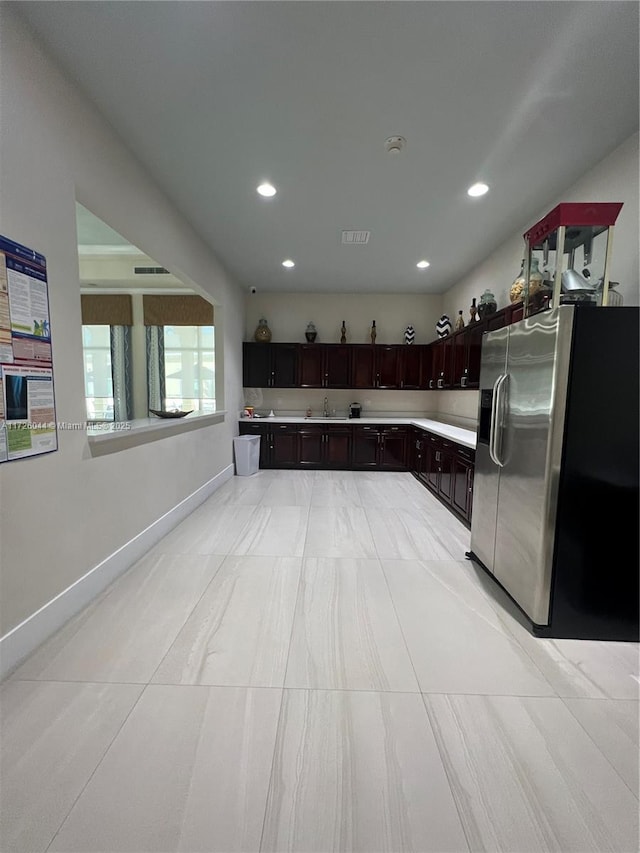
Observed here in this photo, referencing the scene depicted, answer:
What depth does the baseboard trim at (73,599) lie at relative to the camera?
1686 mm

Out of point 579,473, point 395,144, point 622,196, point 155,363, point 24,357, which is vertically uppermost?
point 395,144

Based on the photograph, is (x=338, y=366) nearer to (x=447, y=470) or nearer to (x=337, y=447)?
(x=337, y=447)

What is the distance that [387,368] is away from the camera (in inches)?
243

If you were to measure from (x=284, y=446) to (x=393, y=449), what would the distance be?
181 cm

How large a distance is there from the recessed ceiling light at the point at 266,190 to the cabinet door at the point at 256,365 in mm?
3104

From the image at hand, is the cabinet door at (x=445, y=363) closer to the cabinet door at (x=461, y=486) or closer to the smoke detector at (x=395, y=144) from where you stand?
the cabinet door at (x=461, y=486)

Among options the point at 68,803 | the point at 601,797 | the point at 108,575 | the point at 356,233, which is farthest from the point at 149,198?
the point at 601,797

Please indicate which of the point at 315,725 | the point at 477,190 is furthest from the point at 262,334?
the point at 315,725

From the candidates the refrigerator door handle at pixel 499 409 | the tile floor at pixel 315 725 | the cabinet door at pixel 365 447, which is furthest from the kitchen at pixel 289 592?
the cabinet door at pixel 365 447

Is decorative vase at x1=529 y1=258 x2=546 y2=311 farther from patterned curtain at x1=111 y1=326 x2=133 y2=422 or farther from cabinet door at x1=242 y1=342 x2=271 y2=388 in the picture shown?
patterned curtain at x1=111 y1=326 x2=133 y2=422

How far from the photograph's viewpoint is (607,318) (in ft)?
5.93

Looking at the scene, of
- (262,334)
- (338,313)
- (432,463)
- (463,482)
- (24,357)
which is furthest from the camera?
(338,313)

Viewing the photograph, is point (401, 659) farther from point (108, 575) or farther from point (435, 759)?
point (108, 575)

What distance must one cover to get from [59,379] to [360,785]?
7.61 ft
